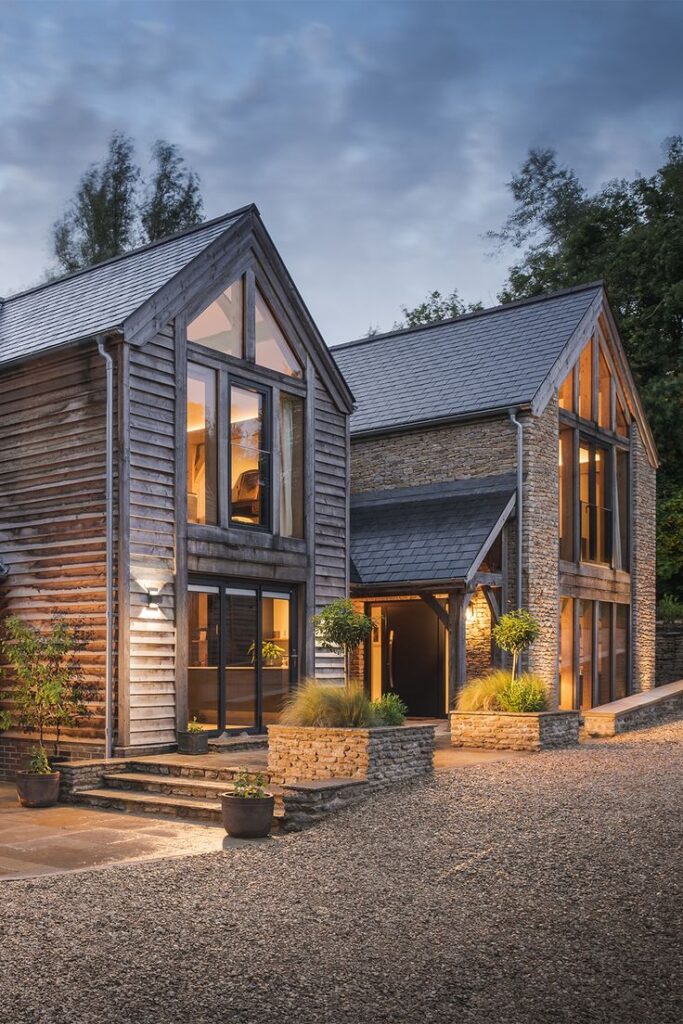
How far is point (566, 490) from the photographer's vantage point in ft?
68.3

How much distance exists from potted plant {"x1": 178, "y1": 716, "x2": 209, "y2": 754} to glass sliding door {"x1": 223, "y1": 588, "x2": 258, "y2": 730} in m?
1.05

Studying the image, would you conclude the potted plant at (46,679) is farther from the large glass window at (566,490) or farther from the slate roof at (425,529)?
the large glass window at (566,490)

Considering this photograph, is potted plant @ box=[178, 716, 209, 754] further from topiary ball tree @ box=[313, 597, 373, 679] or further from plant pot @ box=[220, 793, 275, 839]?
plant pot @ box=[220, 793, 275, 839]

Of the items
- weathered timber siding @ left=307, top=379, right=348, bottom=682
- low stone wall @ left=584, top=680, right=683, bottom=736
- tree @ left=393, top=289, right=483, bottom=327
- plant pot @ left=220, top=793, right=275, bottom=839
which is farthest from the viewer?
tree @ left=393, top=289, right=483, bottom=327

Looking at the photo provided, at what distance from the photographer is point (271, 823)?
9805 millimetres

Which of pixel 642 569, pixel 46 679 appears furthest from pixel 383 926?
pixel 642 569

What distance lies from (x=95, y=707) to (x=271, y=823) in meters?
3.86

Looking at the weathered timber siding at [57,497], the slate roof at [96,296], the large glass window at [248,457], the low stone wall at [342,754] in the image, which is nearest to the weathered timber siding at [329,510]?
the large glass window at [248,457]

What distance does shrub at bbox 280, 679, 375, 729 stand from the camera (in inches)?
454

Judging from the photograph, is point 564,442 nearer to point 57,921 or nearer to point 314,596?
point 314,596

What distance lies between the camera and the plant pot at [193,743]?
1314cm

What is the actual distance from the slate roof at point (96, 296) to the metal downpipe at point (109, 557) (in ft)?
1.95

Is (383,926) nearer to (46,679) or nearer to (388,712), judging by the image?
(388,712)

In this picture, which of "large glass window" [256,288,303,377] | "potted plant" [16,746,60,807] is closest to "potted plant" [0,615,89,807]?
"potted plant" [16,746,60,807]
